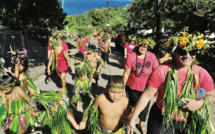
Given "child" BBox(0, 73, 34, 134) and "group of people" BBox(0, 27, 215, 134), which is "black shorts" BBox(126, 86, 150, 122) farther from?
"child" BBox(0, 73, 34, 134)

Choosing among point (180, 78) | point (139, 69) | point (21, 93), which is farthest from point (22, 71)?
point (180, 78)

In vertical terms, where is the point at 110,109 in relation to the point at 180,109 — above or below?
below

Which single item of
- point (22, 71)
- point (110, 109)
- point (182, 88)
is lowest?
point (110, 109)

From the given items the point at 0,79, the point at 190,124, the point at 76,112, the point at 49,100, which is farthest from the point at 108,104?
the point at 76,112

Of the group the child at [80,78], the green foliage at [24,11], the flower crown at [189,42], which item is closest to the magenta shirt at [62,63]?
the child at [80,78]

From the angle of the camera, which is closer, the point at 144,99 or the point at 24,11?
the point at 144,99

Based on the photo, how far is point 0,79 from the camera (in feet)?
8.07

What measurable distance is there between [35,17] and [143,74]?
7.13 meters

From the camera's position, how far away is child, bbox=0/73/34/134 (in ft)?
8.29

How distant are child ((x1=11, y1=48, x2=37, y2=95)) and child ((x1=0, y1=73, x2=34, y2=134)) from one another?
1.85 feet

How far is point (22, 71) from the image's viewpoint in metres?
3.59

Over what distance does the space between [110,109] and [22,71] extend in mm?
2309

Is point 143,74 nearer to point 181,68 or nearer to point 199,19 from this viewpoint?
point 181,68

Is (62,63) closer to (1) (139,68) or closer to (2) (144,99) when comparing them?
(1) (139,68)
